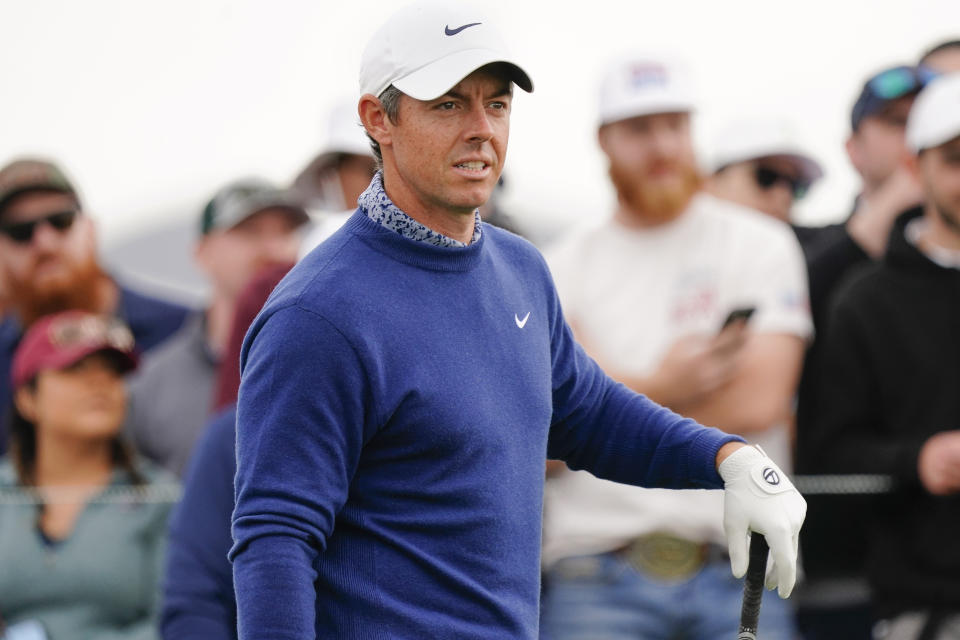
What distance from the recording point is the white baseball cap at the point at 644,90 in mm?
4711

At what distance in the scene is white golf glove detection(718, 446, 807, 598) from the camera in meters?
2.59

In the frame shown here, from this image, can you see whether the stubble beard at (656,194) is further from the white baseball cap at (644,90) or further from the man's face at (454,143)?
the man's face at (454,143)

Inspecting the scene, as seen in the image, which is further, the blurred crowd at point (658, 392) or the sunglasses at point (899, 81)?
the sunglasses at point (899, 81)

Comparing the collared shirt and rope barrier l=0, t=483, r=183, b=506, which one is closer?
the collared shirt

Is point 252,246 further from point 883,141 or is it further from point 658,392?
point 883,141

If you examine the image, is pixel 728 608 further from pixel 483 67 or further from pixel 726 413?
pixel 483 67

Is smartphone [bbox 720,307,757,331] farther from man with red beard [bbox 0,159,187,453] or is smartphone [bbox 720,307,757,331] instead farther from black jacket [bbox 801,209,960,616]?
man with red beard [bbox 0,159,187,453]

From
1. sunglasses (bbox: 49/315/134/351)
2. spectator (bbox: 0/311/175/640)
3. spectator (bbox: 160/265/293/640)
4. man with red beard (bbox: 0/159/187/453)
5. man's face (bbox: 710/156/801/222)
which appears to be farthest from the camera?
man's face (bbox: 710/156/801/222)

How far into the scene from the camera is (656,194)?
4586mm

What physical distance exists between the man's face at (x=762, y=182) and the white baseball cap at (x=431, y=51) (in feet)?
11.0

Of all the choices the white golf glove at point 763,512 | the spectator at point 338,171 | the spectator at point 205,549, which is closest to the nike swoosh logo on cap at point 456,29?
the white golf glove at point 763,512

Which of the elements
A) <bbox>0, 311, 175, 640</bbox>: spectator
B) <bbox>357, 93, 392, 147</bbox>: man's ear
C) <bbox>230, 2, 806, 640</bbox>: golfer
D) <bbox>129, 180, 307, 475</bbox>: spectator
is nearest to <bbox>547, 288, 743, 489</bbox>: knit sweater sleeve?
<bbox>230, 2, 806, 640</bbox>: golfer

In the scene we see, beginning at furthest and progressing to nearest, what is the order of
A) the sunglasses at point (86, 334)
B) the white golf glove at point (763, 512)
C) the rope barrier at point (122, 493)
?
the sunglasses at point (86, 334), the rope barrier at point (122, 493), the white golf glove at point (763, 512)

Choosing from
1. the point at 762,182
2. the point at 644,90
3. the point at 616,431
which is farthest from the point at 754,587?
the point at 762,182
